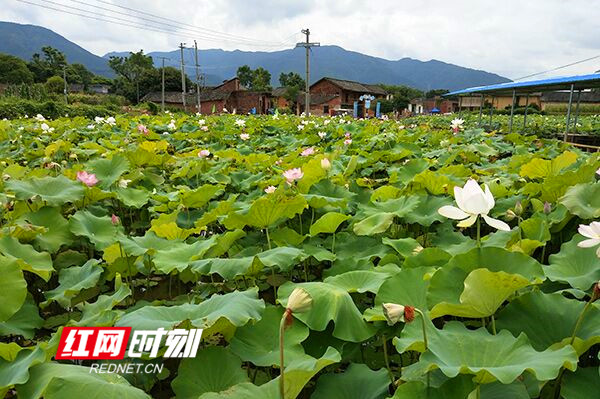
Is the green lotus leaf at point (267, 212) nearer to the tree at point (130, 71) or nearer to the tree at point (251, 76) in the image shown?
the tree at point (130, 71)

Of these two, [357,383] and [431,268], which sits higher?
[431,268]

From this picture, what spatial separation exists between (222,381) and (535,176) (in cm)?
178

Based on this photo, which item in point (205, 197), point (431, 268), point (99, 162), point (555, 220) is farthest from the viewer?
point (99, 162)

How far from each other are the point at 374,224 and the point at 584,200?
657 mm

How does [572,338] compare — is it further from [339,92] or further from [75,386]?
[339,92]

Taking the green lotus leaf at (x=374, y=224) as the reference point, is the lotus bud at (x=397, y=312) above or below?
above

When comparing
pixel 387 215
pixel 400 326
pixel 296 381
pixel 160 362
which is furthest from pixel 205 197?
pixel 296 381

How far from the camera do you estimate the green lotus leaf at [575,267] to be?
1.06m

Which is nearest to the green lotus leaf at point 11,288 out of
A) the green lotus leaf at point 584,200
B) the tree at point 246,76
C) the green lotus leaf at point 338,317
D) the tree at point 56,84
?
→ the green lotus leaf at point 338,317

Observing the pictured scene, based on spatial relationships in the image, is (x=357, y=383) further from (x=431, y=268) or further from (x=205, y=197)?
(x=205, y=197)

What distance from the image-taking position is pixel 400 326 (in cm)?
102

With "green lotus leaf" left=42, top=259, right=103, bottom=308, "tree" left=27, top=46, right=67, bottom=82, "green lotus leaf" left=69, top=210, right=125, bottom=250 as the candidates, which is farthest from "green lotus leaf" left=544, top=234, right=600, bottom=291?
"tree" left=27, top=46, right=67, bottom=82

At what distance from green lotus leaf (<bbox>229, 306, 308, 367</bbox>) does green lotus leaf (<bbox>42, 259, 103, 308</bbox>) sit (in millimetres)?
592

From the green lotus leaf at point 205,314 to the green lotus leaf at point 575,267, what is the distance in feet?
2.28
